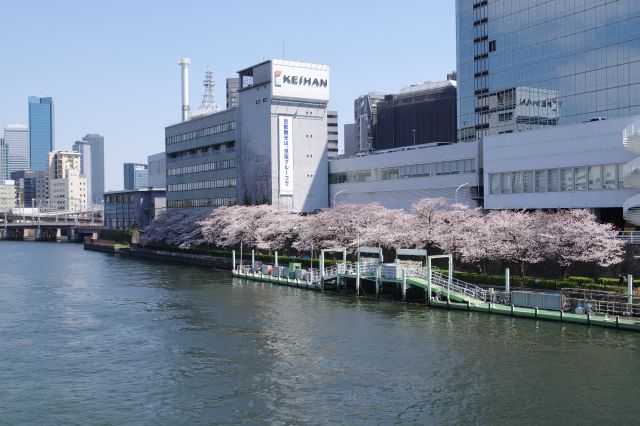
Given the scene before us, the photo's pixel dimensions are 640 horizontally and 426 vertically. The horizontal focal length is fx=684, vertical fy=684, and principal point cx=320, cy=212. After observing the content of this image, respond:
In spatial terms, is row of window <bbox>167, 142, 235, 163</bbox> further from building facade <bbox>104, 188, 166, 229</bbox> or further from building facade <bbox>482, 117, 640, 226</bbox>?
building facade <bbox>482, 117, 640, 226</bbox>

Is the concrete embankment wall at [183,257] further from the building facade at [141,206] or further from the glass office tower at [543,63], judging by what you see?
the glass office tower at [543,63]

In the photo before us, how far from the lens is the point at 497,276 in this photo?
64.9 metres

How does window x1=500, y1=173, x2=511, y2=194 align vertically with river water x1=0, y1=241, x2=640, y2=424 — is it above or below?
above

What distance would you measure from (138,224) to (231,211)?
70.6 metres

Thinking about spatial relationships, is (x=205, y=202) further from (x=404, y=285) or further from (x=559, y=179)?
(x=404, y=285)

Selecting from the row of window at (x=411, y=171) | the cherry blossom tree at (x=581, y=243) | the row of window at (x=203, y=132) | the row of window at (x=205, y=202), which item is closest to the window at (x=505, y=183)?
the row of window at (x=411, y=171)

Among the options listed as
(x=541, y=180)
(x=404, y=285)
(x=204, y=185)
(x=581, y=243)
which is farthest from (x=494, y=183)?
(x=204, y=185)

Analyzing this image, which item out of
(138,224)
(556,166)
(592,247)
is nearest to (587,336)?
(592,247)

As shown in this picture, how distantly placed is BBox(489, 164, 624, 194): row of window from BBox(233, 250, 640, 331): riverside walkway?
19230mm

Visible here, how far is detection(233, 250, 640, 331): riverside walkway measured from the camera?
51.1m

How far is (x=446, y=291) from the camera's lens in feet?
201

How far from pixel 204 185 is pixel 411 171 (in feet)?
187

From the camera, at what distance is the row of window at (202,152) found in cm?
13673

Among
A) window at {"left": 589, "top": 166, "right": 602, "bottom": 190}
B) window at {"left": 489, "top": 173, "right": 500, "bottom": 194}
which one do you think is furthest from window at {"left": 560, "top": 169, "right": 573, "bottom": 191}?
window at {"left": 489, "top": 173, "right": 500, "bottom": 194}
